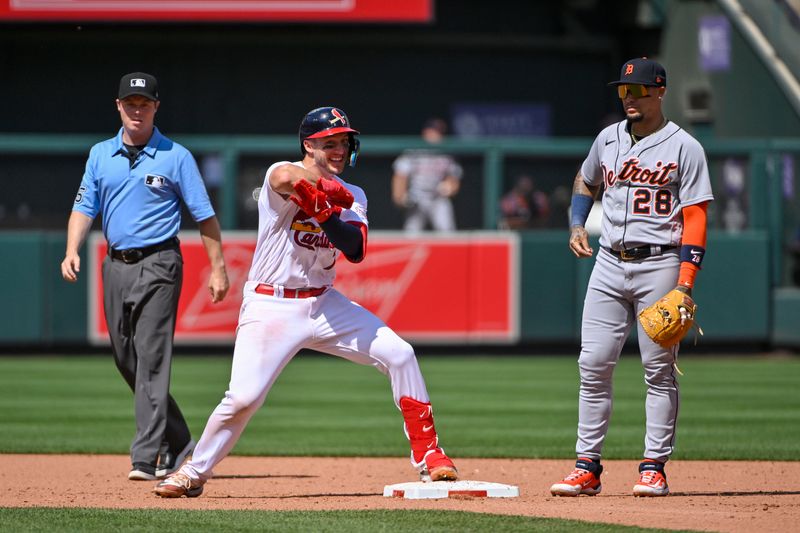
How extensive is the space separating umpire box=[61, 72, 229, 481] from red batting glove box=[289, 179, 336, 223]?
1.24 m

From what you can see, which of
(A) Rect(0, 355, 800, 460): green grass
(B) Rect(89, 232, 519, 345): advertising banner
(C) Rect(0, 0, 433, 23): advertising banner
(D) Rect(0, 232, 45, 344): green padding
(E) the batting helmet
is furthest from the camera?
(C) Rect(0, 0, 433, 23): advertising banner

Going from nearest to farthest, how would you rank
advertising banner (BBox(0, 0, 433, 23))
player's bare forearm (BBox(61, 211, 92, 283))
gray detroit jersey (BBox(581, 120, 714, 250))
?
gray detroit jersey (BBox(581, 120, 714, 250)), player's bare forearm (BBox(61, 211, 92, 283)), advertising banner (BBox(0, 0, 433, 23))

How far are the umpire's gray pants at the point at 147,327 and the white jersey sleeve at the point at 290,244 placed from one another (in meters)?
1.05

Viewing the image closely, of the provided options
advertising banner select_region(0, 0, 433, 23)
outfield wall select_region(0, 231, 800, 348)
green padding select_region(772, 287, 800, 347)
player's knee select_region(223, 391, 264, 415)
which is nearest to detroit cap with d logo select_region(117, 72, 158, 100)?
player's knee select_region(223, 391, 264, 415)

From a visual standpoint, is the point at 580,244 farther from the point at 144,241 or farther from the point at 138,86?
the point at 138,86

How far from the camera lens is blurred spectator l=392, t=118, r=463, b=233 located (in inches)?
609

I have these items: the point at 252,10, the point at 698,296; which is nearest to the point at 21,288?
the point at 252,10

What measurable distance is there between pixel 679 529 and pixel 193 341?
999 centimetres

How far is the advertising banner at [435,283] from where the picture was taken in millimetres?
15125

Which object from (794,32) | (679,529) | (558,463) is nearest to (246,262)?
(558,463)

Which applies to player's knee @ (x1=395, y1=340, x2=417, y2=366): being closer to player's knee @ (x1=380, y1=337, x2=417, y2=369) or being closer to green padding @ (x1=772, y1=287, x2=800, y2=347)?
player's knee @ (x1=380, y1=337, x2=417, y2=369)

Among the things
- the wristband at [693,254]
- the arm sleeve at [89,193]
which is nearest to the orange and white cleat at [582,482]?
the wristband at [693,254]

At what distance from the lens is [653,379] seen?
666 centimetres

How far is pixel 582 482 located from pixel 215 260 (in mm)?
2178
